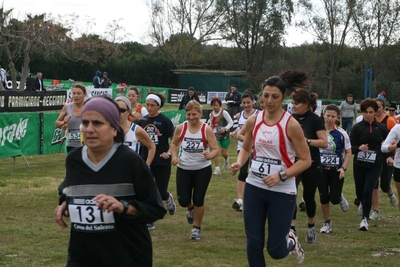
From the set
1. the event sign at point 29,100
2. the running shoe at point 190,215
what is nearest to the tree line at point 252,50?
the event sign at point 29,100

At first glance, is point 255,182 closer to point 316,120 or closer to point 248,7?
point 316,120

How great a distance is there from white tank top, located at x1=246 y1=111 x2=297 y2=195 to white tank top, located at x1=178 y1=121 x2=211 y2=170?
9.69 feet

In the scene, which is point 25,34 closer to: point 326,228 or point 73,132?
point 73,132

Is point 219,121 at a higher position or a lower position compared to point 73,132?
lower

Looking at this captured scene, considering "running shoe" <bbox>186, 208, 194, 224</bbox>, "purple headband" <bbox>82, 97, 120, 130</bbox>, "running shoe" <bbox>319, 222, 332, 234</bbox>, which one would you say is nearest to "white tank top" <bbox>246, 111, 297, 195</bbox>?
"purple headband" <bbox>82, 97, 120, 130</bbox>

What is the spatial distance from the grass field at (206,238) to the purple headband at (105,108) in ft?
13.9

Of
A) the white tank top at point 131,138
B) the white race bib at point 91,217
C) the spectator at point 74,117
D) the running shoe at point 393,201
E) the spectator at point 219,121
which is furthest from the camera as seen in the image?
the spectator at point 219,121

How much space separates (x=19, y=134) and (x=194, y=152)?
9.61 m

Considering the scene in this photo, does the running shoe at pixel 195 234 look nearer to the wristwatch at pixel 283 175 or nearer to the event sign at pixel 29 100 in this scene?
the wristwatch at pixel 283 175

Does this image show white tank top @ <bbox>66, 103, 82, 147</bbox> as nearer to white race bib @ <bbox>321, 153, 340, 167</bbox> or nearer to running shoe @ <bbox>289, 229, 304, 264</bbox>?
white race bib @ <bbox>321, 153, 340, 167</bbox>

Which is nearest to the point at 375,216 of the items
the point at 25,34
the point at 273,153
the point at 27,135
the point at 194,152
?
the point at 194,152

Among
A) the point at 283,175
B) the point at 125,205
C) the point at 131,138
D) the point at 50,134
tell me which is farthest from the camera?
the point at 50,134

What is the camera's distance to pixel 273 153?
668cm

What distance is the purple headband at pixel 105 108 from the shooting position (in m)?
4.27
